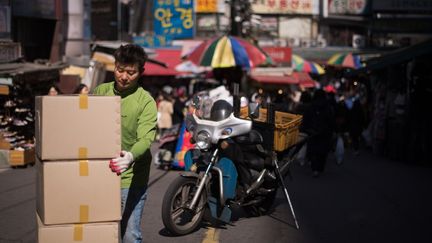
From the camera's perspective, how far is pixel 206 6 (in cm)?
4378

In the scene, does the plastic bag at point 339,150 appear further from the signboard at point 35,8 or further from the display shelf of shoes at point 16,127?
the signboard at point 35,8

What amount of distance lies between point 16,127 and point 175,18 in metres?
12.8

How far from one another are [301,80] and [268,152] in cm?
2470

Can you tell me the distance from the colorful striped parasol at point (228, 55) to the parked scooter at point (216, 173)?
7954mm

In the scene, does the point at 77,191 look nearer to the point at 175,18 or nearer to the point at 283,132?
the point at 283,132

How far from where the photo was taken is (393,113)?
1748 cm

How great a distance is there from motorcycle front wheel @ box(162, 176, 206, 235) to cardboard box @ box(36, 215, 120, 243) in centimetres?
260

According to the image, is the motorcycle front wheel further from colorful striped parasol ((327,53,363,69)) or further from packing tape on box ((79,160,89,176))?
colorful striped parasol ((327,53,363,69))

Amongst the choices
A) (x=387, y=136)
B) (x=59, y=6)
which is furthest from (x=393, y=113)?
(x=59, y=6)

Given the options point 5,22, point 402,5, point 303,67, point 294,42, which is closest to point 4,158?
point 5,22

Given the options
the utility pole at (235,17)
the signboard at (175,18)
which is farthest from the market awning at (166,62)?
the utility pole at (235,17)

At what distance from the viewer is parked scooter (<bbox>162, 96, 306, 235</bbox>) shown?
7023mm

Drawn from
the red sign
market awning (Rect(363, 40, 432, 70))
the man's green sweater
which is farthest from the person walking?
the red sign

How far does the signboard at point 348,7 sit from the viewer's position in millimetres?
43566
